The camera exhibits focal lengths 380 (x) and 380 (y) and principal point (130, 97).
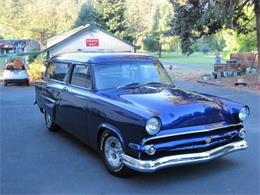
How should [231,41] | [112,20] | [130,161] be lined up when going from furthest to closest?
[112,20]
[231,41]
[130,161]

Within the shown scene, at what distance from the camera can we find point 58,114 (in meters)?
7.20

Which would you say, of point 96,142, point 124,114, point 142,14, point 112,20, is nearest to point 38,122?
point 96,142

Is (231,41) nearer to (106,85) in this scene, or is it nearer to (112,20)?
(112,20)

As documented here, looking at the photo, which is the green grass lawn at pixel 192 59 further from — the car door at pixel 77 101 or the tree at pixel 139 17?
the car door at pixel 77 101

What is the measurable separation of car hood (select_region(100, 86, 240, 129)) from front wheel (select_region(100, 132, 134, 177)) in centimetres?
57

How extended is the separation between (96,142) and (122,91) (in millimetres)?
861

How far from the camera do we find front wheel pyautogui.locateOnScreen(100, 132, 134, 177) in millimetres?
5137

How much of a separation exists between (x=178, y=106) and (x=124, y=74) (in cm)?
147

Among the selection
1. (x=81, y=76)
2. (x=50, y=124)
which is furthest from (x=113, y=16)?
(x=81, y=76)

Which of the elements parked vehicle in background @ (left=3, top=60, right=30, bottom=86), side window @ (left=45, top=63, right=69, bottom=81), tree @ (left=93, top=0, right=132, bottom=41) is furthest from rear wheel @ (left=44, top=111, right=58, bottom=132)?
tree @ (left=93, top=0, right=132, bottom=41)

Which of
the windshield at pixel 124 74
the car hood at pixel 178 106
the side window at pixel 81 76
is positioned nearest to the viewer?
the car hood at pixel 178 106

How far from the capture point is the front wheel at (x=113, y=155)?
16.9 feet

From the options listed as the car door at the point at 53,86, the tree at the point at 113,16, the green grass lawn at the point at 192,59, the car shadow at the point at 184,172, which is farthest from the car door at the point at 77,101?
the tree at the point at 113,16

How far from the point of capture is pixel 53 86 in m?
7.51
